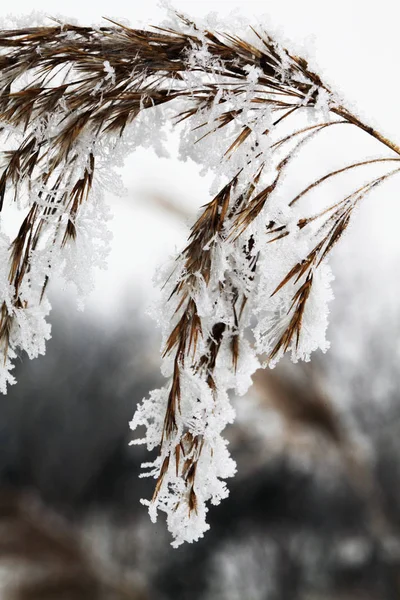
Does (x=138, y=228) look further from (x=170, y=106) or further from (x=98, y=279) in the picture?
(x=170, y=106)

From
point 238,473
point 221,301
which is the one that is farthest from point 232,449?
point 221,301

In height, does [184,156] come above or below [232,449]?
below

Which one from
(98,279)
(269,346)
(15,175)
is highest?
(98,279)

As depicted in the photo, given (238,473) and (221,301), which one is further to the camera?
(238,473)

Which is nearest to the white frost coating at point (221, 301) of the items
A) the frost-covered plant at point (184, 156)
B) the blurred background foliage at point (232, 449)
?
the frost-covered plant at point (184, 156)

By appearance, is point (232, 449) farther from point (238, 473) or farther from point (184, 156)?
point (184, 156)

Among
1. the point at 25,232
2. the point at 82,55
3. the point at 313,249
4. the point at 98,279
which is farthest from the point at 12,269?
the point at 98,279

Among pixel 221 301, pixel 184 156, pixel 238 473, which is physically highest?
pixel 238 473

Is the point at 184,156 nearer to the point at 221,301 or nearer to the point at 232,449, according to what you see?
the point at 221,301

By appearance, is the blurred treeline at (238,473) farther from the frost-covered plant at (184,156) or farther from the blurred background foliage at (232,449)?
the frost-covered plant at (184,156)
